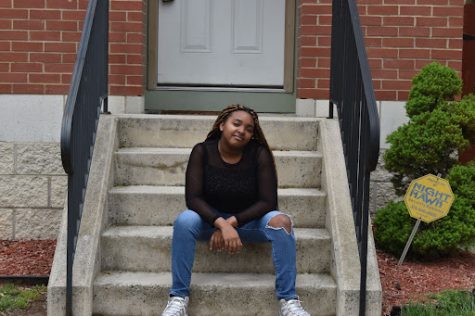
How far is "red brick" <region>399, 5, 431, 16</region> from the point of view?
583cm

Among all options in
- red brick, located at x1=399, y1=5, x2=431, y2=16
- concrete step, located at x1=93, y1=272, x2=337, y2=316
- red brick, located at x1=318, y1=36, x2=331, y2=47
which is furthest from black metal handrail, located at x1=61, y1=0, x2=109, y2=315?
red brick, located at x1=399, y1=5, x2=431, y2=16

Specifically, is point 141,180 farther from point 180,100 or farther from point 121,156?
point 180,100

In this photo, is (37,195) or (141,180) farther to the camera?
(37,195)

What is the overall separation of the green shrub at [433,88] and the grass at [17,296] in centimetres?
282

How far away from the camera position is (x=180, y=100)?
246 inches

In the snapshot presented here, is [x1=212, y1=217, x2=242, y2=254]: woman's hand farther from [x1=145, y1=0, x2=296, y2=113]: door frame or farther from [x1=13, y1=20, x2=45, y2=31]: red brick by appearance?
[x1=13, y1=20, x2=45, y2=31]: red brick

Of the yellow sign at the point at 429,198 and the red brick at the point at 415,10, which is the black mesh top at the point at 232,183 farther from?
the red brick at the point at 415,10

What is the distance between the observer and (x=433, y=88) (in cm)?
505

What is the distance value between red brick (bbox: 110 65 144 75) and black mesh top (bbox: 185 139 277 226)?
184cm

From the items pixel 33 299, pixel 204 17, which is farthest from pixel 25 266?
pixel 204 17

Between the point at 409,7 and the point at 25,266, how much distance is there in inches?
140

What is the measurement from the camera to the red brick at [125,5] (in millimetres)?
5770

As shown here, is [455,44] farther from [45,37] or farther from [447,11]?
[45,37]

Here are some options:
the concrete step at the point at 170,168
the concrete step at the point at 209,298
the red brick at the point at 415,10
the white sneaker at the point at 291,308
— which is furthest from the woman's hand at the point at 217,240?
the red brick at the point at 415,10
